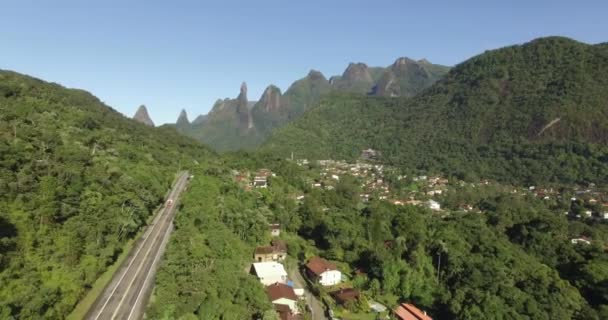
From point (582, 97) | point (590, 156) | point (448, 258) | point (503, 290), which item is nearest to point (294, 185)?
point (448, 258)

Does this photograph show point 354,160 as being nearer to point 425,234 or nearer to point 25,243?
point 425,234

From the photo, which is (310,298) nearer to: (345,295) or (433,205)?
(345,295)

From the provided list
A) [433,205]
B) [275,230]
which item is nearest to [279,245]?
[275,230]

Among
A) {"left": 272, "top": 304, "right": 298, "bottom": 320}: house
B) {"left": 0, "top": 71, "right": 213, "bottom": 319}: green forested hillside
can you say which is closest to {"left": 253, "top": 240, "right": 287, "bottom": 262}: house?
{"left": 272, "top": 304, "right": 298, "bottom": 320}: house

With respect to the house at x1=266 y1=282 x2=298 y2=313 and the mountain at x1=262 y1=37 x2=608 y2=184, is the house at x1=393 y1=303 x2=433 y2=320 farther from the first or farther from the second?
the mountain at x1=262 y1=37 x2=608 y2=184

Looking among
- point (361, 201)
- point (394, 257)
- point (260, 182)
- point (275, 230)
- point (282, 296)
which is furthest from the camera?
point (361, 201)

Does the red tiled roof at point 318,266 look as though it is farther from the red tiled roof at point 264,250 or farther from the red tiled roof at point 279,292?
the red tiled roof at point 279,292
